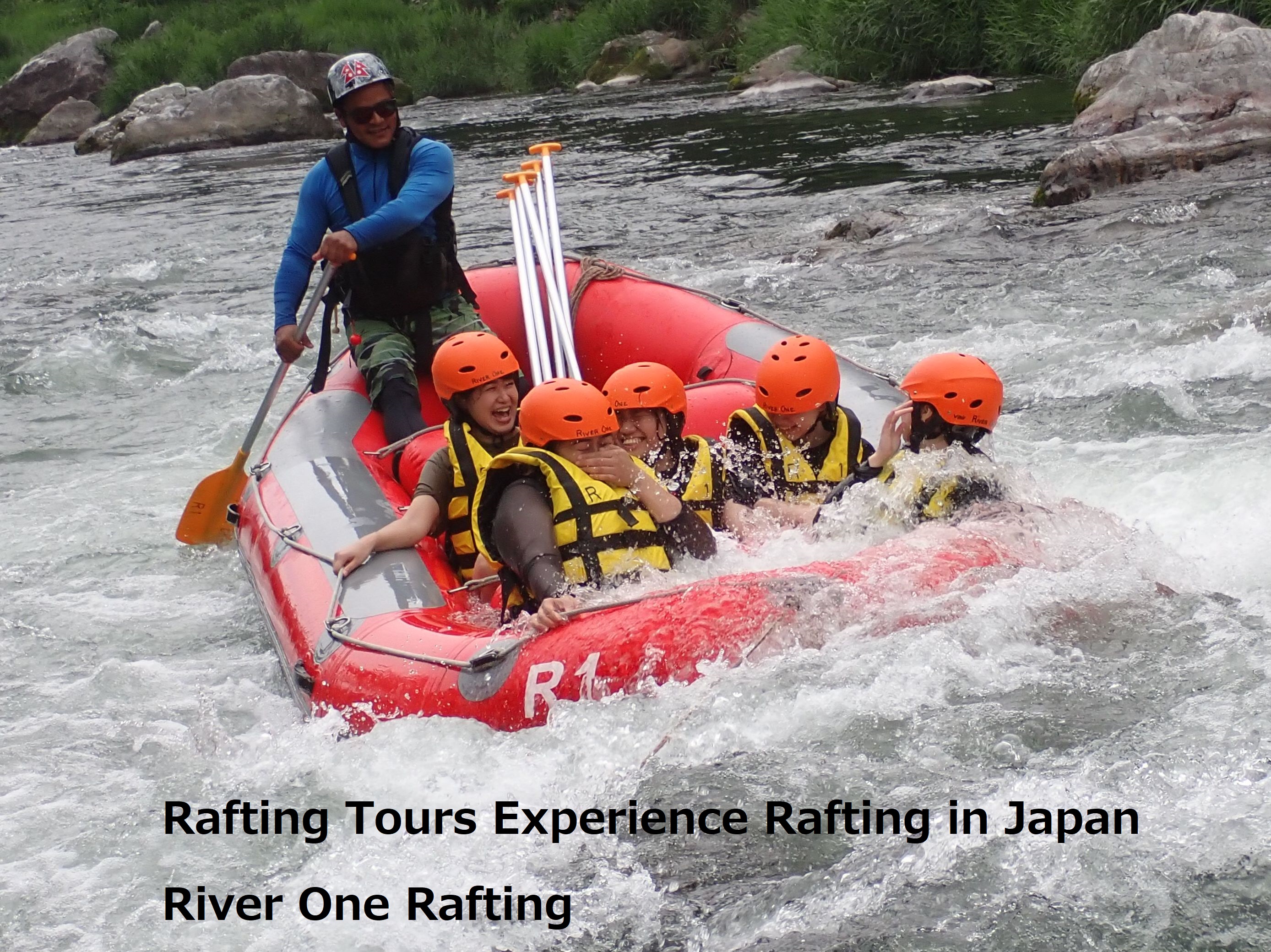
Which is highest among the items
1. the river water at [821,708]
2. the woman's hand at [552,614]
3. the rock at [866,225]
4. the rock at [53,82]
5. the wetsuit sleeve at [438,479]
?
the rock at [53,82]

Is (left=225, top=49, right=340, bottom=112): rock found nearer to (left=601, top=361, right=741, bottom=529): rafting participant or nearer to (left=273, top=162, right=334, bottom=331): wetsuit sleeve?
(left=273, top=162, right=334, bottom=331): wetsuit sleeve

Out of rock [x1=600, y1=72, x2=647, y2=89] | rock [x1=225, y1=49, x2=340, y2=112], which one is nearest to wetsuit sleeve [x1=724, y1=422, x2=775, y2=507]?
rock [x1=600, y1=72, x2=647, y2=89]

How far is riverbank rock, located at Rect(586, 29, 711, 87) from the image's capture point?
22594mm

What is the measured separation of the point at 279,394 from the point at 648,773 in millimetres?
5281

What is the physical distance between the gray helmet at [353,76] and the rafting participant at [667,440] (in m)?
1.87

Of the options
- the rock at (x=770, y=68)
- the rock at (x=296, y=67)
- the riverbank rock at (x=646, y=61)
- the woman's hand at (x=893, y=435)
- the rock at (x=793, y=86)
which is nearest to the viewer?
the woman's hand at (x=893, y=435)

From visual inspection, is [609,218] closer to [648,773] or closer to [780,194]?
[780,194]

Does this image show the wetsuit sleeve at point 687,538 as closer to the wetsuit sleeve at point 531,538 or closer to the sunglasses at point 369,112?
the wetsuit sleeve at point 531,538

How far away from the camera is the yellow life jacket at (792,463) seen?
4.49 meters

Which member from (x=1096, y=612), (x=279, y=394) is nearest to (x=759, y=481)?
(x=1096, y=612)

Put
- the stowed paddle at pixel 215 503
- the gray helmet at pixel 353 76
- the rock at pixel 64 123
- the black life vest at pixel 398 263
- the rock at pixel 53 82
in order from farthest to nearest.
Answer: the rock at pixel 53 82, the rock at pixel 64 123, the stowed paddle at pixel 215 503, the black life vest at pixel 398 263, the gray helmet at pixel 353 76

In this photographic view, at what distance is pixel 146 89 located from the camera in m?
24.9

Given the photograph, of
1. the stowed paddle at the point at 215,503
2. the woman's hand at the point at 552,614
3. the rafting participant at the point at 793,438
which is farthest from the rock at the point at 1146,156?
the woman's hand at the point at 552,614

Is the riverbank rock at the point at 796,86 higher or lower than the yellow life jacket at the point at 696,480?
higher
